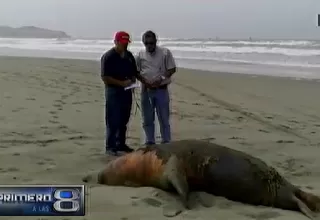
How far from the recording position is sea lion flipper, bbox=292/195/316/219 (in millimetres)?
5012

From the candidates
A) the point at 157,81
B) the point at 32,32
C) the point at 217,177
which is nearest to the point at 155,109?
the point at 157,81

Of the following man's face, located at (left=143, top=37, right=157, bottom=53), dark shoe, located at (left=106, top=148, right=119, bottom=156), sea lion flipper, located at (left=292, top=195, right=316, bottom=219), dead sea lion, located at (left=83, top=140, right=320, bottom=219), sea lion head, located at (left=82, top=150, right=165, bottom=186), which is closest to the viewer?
sea lion flipper, located at (left=292, top=195, right=316, bottom=219)

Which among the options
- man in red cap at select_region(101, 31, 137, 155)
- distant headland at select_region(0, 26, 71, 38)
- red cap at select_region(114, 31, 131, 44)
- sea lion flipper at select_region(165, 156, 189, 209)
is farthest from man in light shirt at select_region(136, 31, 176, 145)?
distant headland at select_region(0, 26, 71, 38)

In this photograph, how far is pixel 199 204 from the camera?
5086mm

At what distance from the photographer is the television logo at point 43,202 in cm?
439

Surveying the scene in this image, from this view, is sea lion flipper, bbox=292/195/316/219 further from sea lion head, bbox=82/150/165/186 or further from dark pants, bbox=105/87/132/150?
dark pants, bbox=105/87/132/150

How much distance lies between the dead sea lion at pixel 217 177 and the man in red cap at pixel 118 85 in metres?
1.78

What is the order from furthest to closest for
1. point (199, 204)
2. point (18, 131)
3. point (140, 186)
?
point (18, 131) < point (140, 186) < point (199, 204)

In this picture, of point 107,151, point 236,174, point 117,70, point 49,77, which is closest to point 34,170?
point 107,151

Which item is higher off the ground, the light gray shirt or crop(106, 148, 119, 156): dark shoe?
the light gray shirt

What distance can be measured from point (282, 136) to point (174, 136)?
1850 millimetres

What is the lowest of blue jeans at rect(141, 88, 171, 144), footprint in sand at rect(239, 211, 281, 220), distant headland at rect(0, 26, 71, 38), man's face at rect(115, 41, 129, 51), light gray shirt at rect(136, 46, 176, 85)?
distant headland at rect(0, 26, 71, 38)

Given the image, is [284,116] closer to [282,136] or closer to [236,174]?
[282,136]

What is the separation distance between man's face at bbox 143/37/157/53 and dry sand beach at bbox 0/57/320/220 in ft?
5.31
